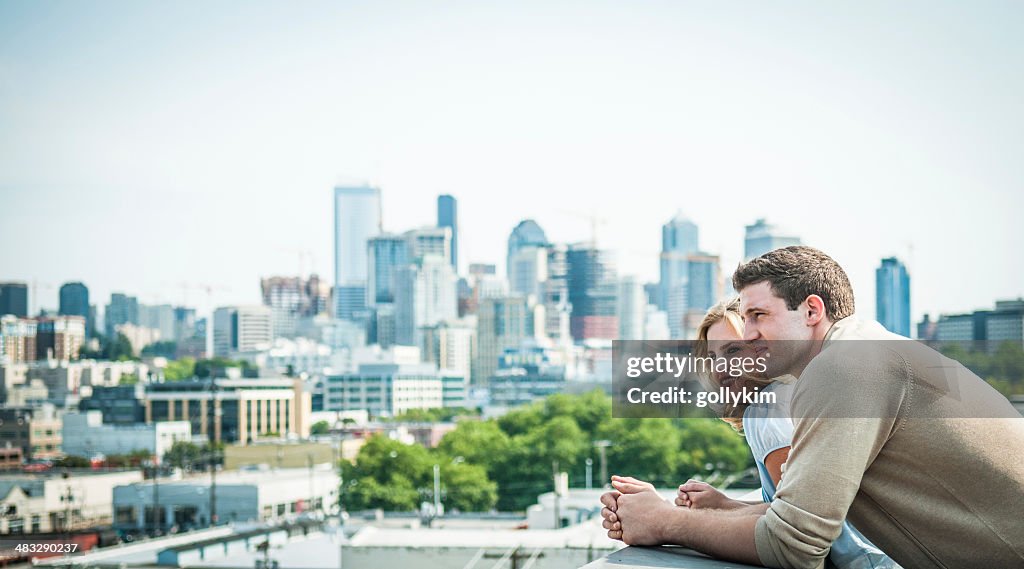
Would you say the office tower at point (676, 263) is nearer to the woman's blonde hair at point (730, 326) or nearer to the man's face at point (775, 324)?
the woman's blonde hair at point (730, 326)

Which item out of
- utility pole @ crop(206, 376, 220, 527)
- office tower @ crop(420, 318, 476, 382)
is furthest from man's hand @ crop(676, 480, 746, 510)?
office tower @ crop(420, 318, 476, 382)

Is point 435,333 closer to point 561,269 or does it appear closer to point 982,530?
point 561,269

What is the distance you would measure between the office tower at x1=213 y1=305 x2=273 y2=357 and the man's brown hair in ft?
156

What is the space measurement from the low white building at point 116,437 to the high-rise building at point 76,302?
11776 millimetres

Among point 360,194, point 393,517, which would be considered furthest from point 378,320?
point 393,517

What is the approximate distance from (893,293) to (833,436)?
42.2m

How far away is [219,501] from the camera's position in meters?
21.2

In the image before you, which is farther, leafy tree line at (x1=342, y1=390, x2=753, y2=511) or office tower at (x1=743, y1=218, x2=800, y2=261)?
office tower at (x1=743, y1=218, x2=800, y2=261)

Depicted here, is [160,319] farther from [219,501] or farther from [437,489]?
[437,489]

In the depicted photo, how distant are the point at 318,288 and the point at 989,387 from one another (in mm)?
60718

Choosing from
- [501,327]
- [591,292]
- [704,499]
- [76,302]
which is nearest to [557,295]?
[591,292]

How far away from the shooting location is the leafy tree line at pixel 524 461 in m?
22.3

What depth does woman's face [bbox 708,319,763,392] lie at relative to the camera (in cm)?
93

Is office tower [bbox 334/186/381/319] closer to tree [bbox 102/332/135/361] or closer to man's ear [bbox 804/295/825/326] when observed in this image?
tree [bbox 102/332/135/361]
